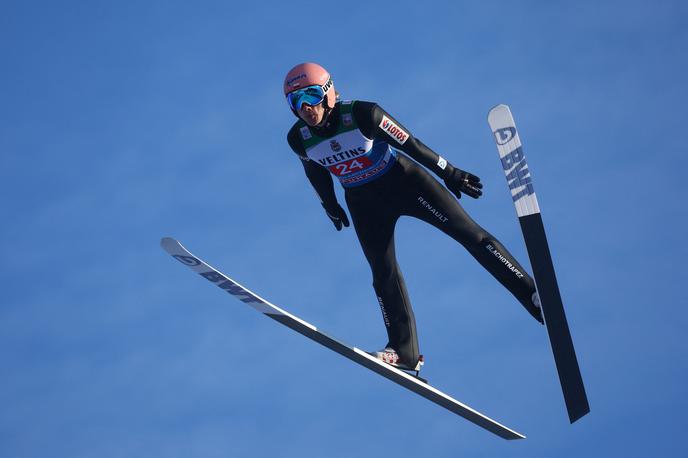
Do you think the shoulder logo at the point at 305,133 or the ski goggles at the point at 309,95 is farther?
the shoulder logo at the point at 305,133

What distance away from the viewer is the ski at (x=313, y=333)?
8.86m

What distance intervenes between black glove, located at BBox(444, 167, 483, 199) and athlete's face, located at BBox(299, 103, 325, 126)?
1.08m

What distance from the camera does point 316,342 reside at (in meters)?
9.01

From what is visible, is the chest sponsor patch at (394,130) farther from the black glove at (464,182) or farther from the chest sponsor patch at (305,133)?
the chest sponsor patch at (305,133)

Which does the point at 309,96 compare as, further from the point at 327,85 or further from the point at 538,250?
the point at 538,250

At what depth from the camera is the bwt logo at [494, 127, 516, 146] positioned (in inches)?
331

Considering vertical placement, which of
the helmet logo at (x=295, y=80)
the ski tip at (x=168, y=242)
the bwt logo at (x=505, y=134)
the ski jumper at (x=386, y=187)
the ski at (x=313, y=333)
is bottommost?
the ski at (x=313, y=333)

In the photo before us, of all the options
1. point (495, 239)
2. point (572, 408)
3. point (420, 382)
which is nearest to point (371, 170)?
point (495, 239)

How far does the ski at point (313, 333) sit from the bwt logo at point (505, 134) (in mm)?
1975

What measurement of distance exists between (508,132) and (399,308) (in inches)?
72.7

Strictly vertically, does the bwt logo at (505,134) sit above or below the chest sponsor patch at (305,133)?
above

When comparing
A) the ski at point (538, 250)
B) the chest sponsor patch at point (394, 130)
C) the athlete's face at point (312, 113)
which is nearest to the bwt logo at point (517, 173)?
the ski at point (538, 250)

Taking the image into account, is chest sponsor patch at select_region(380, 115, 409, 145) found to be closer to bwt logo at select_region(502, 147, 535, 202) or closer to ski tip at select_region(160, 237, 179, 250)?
bwt logo at select_region(502, 147, 535, 202)

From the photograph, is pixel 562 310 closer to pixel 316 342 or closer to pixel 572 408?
pixel 572 408
